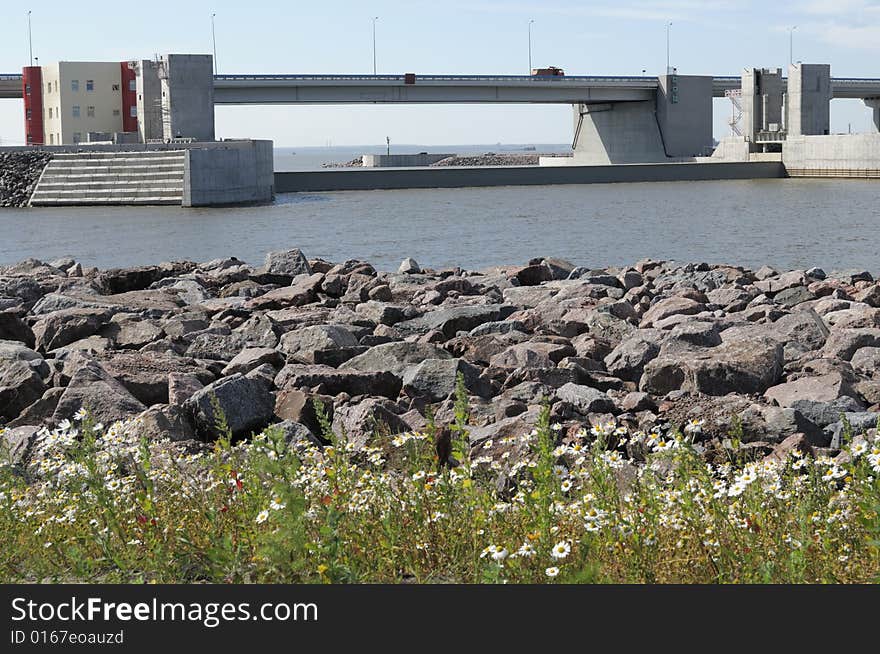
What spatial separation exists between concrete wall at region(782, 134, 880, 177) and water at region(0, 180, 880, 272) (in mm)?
18837

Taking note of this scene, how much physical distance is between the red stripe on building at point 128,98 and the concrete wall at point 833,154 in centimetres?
4227

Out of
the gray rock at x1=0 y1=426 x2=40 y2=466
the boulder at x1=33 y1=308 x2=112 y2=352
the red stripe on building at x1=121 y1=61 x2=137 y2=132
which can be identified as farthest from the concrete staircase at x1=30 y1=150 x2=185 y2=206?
the gray rock at x1=0 y1=426 x2=40 y2=466

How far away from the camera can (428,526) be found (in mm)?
4402

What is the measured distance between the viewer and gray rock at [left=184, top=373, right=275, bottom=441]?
7.46 m

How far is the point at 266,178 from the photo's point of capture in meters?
50.5

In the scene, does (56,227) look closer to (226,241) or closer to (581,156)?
(226,241)

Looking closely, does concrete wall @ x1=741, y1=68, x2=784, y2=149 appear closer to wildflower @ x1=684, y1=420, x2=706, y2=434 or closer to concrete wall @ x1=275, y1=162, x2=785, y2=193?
concrete wall @ x1=275, y1=162, x2=785, y2=193

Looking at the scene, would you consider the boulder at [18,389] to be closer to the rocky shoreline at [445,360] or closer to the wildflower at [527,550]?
the rocky shoreline at [445,360]

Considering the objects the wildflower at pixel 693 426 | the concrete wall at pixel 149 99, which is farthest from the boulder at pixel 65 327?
the concrete wall at pixel 149 99

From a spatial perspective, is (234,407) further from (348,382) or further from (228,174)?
(228,174)

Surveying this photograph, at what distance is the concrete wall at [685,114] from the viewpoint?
265ft

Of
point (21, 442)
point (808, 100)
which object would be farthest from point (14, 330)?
point (808, 100)

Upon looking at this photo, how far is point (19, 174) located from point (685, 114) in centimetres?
4984
